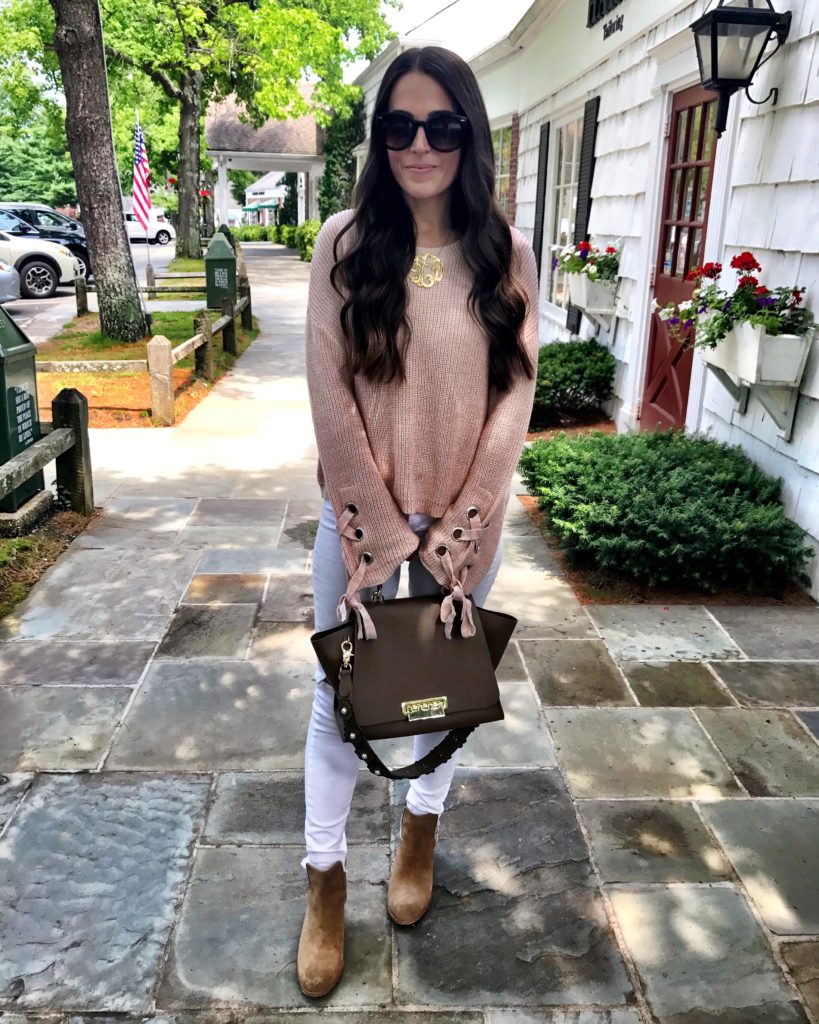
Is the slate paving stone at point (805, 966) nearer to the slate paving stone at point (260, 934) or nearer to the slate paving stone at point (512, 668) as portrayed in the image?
the slate paving stone at point (260, 934)

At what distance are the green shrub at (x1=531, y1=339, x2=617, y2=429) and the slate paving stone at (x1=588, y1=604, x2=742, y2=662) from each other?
3438 mm

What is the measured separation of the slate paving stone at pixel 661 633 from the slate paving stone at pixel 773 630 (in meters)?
0.07

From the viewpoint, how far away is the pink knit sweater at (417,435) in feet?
6.18

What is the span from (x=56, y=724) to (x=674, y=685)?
89.9 inches

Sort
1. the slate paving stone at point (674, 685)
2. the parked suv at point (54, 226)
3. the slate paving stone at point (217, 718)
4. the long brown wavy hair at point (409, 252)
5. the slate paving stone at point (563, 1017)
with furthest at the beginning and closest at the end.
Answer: the parked suv at point (54, 226)
the slate paving stone at point (674, 685)
the slate paving stone at point (217, 718)
the slate paving stone at point (563, 1017)
the long brown wavy hair at point (409, 252)

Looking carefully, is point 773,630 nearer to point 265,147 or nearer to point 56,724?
point 56,724

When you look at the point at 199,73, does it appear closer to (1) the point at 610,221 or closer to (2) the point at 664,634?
Answer: (1) the point at 610,221

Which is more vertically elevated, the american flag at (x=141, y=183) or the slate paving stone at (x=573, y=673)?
the american flag at (x=141, y=183)

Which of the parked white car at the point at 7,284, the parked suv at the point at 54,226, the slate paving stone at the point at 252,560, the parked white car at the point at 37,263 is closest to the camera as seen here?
the slate paving stone at the point at 252,560

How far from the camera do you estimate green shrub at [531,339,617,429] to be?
7492mm

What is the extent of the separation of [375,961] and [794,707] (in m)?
1.95

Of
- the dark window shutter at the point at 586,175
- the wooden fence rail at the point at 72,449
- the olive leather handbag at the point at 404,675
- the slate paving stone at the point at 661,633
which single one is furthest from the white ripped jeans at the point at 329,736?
the dark window shutter at the point at 586,175

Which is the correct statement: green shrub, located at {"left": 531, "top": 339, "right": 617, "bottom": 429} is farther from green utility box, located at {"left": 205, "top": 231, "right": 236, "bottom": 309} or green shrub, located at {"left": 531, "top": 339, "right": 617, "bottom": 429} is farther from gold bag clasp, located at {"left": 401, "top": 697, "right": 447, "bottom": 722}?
gold bag clasp, located at {"left": 401, "top": 697, "right": 447, "bottom": 722}

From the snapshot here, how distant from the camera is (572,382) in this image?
7.51 m
